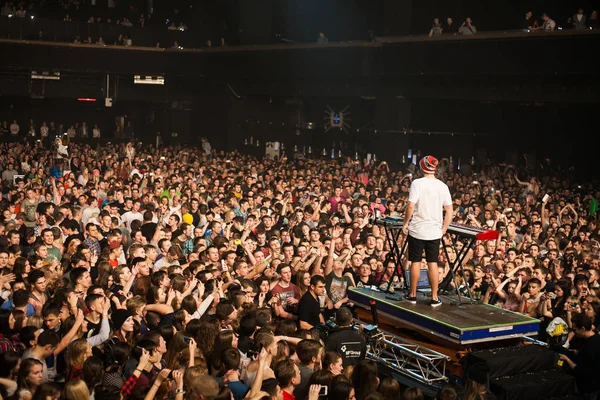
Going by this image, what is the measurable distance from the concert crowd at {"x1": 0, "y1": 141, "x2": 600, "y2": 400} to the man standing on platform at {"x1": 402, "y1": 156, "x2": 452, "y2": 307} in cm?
50

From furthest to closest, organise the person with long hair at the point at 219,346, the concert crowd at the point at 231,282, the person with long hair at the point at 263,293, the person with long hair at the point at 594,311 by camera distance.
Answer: the person with long hair at the point at 263,293
the person with long hair at the point at 594,311
the person with long hair at the point at 219,346
the concert crowd at the point at 231,282

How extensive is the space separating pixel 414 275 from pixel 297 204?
24.7ft

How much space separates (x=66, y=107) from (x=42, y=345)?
27.3 metres

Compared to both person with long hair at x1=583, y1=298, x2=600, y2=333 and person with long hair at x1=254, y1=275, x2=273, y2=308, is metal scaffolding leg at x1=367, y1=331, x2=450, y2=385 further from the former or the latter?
person with long hair at x1=583, y1=298, x2=600, y2=333

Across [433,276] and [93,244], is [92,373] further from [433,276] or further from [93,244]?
[93,244]

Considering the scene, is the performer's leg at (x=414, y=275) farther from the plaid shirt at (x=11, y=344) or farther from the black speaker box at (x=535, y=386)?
the plaid shirt at (x=11, y=344)

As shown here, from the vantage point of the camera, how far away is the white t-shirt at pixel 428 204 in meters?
7.96

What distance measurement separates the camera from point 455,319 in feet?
25.3

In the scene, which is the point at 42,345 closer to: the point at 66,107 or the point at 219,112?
the point at 219,112

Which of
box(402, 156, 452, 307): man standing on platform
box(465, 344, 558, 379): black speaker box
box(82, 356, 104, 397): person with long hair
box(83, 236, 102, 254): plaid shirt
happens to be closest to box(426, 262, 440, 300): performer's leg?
box(402, 156, 452, 307): man standing on platform

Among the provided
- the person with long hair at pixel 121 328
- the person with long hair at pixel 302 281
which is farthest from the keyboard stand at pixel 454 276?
the person with long hair at pixel 121 328

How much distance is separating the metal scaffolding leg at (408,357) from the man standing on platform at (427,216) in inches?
24.3

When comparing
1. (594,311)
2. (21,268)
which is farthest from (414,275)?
(21,268)

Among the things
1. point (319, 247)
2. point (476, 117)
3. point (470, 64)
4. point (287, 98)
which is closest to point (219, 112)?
point (287, 98)
